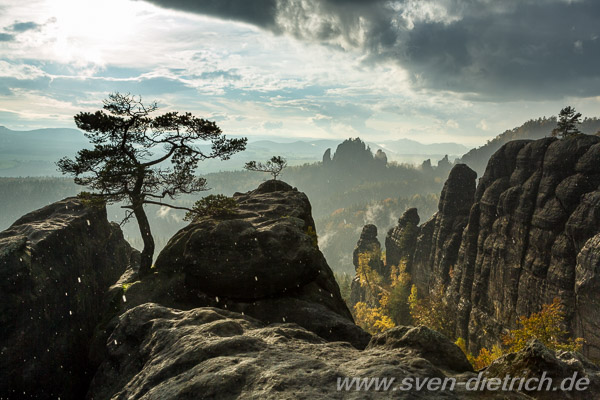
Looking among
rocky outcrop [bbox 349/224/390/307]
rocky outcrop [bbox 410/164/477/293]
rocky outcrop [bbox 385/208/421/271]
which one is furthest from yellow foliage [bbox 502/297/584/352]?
rocky outcrop [bbox 349/224/390/307]

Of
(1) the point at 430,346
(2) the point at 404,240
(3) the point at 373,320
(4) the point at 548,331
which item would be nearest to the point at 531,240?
(4) the point at 548,331

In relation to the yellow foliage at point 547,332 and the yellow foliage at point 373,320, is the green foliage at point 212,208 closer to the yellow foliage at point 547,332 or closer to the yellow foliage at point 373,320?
the yellow foliage at point 547,332

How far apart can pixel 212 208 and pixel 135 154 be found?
677cm

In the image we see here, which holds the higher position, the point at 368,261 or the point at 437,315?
the point at 368,261

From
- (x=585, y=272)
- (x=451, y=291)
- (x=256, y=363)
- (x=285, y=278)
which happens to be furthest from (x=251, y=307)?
(x=451, y=291)

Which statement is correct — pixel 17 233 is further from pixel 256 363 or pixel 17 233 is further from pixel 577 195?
pixel 577 195

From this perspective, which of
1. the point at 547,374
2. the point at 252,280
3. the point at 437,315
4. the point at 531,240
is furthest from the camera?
the point at 437,315

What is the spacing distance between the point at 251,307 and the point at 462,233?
5653 centimetres

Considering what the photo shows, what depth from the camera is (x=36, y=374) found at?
44.8 feet

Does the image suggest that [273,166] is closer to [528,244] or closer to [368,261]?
[528,244]

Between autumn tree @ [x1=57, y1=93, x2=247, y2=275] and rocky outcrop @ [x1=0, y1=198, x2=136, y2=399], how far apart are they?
326cm

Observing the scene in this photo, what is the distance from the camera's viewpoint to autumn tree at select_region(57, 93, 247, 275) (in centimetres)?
1920

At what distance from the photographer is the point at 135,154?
21688 mm

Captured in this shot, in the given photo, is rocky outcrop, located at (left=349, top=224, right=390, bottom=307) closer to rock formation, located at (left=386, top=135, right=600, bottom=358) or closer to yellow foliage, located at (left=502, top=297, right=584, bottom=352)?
rock formation, located at (left=386, top=135, right=600, bottom=358)
